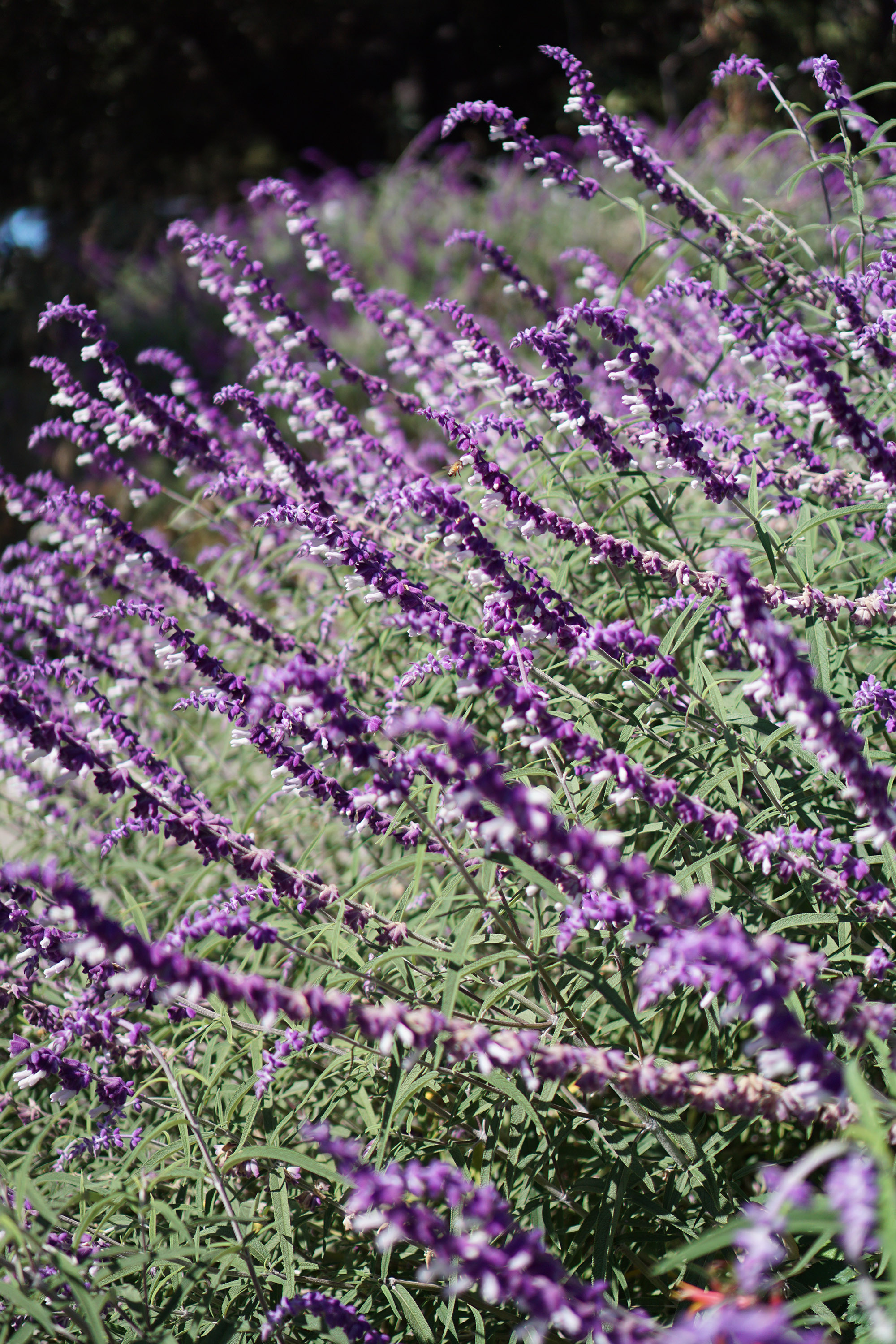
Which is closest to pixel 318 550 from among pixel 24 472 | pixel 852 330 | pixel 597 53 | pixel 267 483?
pixel 267 483

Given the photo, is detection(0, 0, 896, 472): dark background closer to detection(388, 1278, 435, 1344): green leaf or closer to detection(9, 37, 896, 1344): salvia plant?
detection(9, 37, 896, 1344): salvia plant

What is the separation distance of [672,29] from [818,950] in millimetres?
25134

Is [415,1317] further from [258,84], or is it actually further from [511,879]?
[258,84]

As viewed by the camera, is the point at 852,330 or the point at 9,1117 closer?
the point at 852,330

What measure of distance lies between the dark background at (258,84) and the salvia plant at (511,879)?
447 inches

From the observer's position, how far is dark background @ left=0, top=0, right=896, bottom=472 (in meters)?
16.8

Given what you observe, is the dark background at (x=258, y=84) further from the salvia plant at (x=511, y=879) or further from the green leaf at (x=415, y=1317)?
the green leaf at (x=415, y=1317)

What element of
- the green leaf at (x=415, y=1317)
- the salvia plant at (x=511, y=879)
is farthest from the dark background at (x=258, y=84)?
the green leaf at (x=415, y=1317)

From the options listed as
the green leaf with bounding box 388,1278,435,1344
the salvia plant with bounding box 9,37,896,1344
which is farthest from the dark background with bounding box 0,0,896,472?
the green leaf with bounding box 388,1278,435,1344

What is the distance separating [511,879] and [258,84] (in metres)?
27.6

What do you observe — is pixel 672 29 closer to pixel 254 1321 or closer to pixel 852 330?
pixel 852 330

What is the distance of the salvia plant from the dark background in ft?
37.3

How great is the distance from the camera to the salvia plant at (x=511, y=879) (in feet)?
5.56

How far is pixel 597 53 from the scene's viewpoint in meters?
22.1
